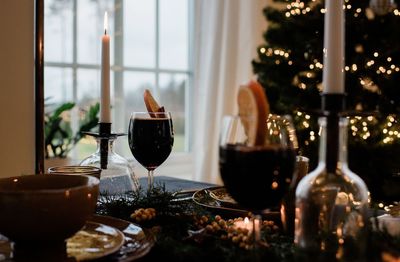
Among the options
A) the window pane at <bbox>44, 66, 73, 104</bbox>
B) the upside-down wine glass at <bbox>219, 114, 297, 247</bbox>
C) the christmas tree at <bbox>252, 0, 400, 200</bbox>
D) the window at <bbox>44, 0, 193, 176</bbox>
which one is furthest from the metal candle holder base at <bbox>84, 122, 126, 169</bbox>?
the window pane at <bbox>44, 66, 73, 104</bbox>

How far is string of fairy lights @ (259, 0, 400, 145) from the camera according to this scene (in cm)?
252

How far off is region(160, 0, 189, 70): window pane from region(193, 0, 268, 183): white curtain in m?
0.20

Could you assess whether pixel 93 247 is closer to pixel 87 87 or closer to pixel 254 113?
pixel 254 113

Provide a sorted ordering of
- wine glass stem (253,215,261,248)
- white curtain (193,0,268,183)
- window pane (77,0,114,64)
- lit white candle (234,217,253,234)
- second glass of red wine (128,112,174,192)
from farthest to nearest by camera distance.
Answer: white curtain (193,0,268,183) → window pane (77,0,114,64) → second glass of red wine (128,112,174,192) → lit white candle (234,217,253,234) → wine glass stem (253,215,261,248)

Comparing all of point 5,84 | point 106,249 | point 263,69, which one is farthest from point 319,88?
point 106,249

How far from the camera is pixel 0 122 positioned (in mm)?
2453

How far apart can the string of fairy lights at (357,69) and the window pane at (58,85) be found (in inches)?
44.6

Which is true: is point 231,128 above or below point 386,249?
above

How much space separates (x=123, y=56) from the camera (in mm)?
3170

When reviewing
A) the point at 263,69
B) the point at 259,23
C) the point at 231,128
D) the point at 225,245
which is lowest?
the point at 225,245

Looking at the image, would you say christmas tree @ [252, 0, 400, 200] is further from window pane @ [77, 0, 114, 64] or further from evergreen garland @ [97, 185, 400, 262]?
evergreen garland @ [97, 185, 400, 262]

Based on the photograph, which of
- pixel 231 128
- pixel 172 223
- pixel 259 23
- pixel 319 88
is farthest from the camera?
pixel 259 23

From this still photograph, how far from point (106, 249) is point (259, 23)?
9.41ft

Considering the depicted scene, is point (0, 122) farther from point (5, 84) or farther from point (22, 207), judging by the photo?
point (22, 207)
